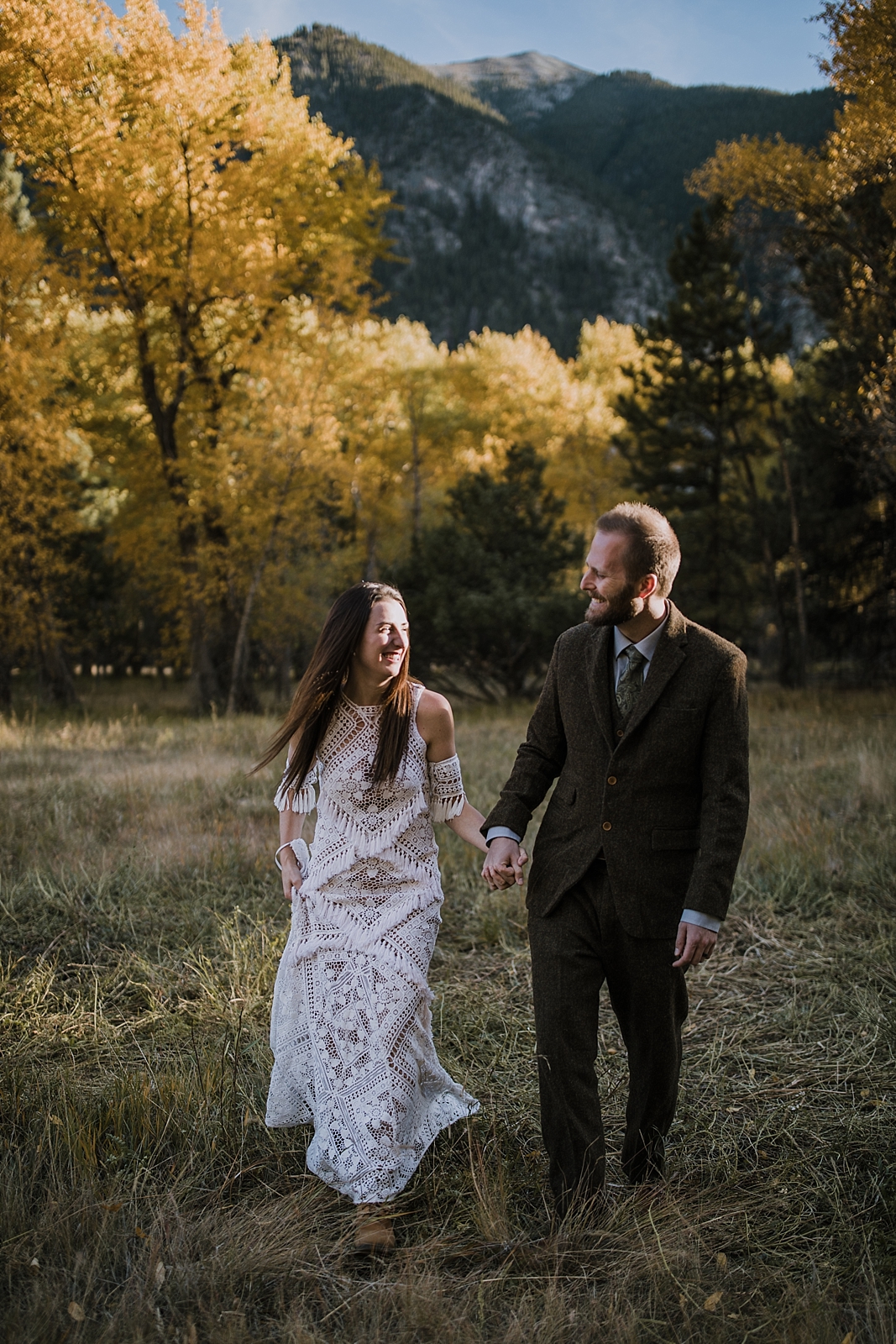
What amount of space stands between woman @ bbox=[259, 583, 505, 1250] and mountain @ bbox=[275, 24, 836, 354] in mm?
80565

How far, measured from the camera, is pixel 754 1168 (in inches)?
131

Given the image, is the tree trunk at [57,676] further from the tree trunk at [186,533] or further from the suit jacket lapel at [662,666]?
the suit jacket lapel at [662,666]

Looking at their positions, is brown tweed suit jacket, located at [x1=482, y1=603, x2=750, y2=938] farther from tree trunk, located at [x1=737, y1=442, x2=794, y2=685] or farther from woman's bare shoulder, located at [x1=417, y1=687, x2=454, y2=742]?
tree trunk, located at [x1=737, y1=442, x2=794, y2=685]

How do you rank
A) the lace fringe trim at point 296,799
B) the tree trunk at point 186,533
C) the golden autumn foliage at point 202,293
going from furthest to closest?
the tree trunk at point 186,533 → the golden autumn foliage at point 202,293 → the lace fringe trim at point 296,799

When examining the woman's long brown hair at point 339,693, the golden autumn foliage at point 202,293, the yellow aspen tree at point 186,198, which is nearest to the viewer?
the woman's long brown hair at point 339,693

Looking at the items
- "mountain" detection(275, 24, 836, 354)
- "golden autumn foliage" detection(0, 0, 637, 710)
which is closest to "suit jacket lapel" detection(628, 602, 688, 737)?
"golden autumn foliage" detection(0, 0, 637, 710)

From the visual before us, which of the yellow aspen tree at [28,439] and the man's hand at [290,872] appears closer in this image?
the man's hand at [290,872]

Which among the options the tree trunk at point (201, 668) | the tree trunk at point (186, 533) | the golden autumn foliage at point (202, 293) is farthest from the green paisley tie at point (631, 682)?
the tree trunk at point (201, 668)

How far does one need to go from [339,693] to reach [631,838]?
3.48 feet

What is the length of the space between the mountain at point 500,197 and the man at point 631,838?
8082 centimetres

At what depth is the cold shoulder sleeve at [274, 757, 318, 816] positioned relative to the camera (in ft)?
10.9

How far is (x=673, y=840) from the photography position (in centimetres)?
282

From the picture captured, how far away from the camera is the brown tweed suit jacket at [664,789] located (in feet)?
8.98

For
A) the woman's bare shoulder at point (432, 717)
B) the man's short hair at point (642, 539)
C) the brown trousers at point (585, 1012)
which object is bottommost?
the brown trousers at point (585, 1012)
